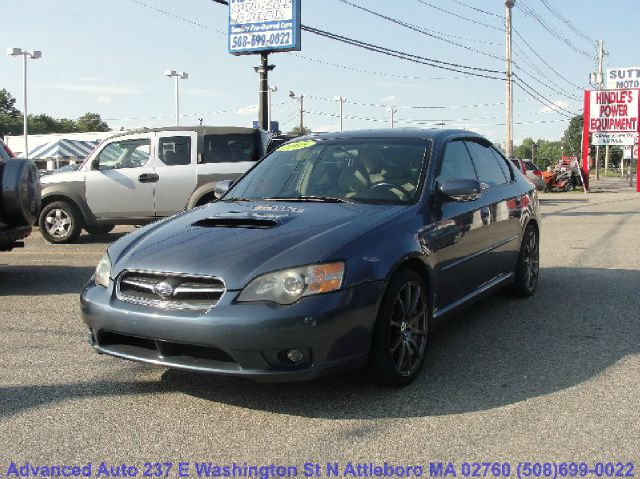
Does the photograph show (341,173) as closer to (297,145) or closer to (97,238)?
(297,145)

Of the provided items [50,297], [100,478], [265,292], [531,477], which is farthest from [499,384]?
[50,297]

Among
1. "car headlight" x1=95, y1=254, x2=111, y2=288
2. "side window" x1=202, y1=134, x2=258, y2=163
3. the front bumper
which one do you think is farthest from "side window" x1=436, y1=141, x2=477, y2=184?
"side window" x1=202, y1=134, x2=258, y2=163

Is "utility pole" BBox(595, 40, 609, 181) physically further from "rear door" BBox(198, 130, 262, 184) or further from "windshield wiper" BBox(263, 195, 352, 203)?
"windshield wiper" BBox(263, 195, 352, 203)

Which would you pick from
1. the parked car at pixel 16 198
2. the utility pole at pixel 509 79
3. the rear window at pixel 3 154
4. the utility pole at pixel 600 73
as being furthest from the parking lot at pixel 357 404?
the utility pole at pixel 600 73

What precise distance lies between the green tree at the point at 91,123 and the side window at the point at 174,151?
352 feet

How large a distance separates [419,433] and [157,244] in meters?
1.79

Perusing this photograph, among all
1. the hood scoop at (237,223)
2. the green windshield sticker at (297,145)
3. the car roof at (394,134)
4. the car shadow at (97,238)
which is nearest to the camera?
the hood scoop at (237,223)

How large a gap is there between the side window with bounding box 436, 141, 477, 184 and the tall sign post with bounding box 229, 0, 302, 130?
50.5 ft

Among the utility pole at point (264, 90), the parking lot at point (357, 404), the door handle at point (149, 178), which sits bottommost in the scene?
the parking lot at point (357, 404)

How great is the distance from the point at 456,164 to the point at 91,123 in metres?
117

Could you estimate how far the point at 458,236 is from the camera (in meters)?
4.80

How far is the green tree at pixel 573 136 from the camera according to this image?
120 meters

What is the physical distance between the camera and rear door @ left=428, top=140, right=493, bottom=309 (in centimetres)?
457

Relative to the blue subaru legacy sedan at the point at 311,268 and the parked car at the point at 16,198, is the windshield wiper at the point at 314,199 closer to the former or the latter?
the blue subaru legacy sedan at the point at 311,268
